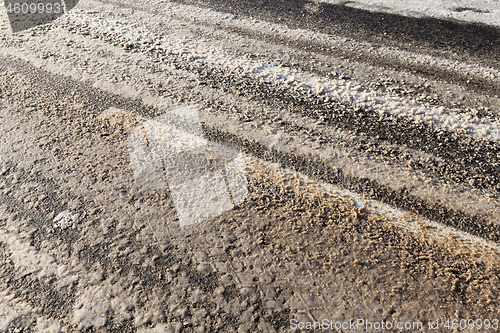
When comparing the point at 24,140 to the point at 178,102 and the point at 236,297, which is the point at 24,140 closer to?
the point at 178,102

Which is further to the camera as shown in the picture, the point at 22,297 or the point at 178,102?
the point at 178,102

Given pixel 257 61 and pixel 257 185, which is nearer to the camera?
pixel 257 185

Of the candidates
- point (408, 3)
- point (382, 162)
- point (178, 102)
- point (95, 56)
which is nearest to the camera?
point (382, 162)

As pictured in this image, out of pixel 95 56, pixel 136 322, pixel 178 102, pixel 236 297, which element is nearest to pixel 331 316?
pixel 236 297

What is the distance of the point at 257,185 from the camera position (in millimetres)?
2477

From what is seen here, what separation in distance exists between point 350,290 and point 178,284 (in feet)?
3.10

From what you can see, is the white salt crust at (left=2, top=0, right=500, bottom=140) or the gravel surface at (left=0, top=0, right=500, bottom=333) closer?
the gravel surface at (left=0, top=0, right=500, bottom=333)

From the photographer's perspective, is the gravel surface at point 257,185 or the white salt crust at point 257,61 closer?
the gravel surface at point 257,185

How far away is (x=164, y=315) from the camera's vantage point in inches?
71.0

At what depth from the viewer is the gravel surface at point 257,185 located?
1.86 m

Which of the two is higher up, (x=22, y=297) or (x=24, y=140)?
(x=24, y=140)

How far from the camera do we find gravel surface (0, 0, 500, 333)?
1.86 meters

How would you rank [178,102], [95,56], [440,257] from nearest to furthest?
1. [440,257]
2. [178,102]
3. [95,56]

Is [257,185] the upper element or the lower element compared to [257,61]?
lower
